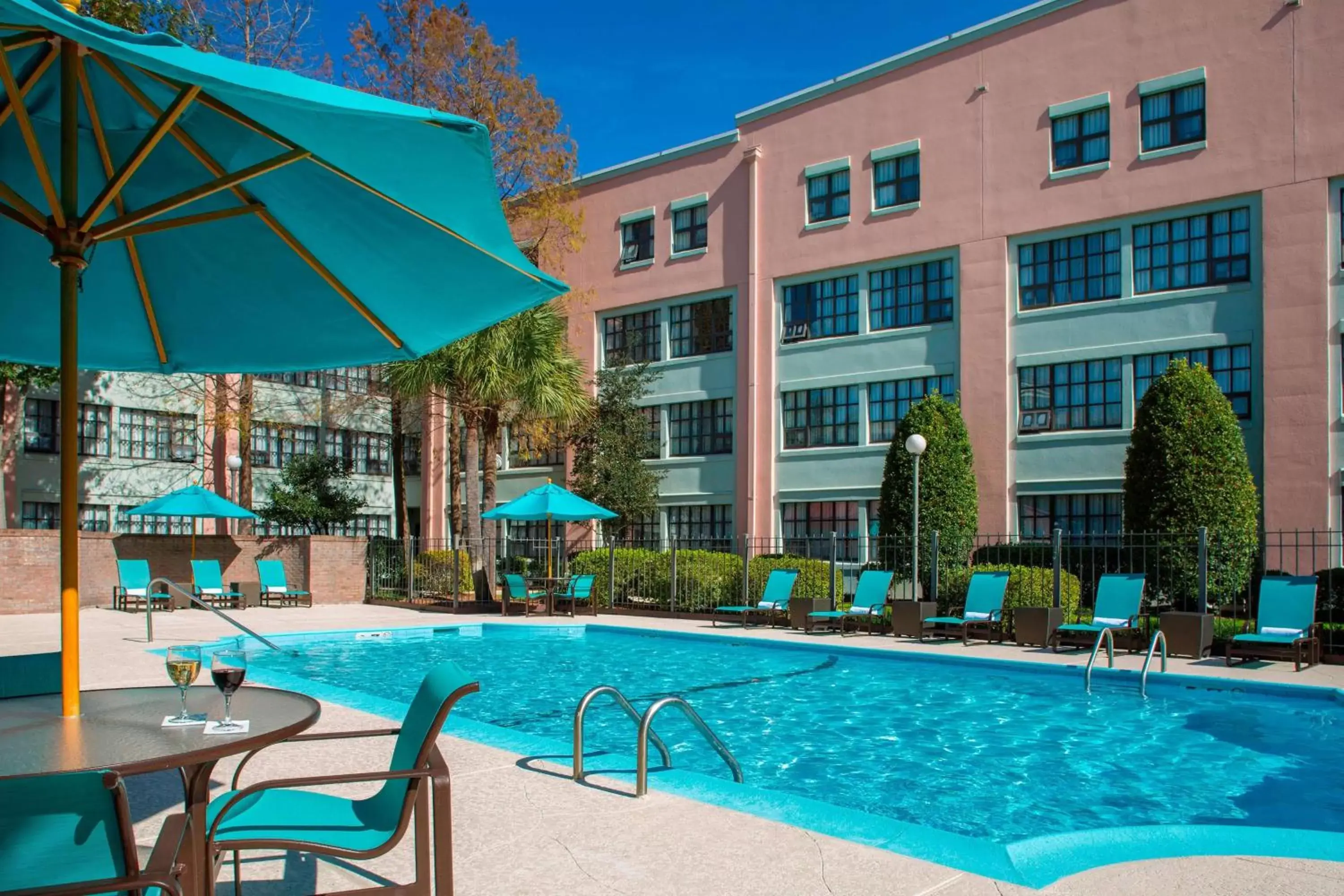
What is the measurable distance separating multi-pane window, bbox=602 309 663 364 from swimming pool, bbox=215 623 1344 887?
1779 centimetres

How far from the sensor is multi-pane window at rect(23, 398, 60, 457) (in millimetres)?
31562

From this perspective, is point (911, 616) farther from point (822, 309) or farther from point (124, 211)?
point (822, 309)

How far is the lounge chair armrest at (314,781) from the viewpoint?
323 cm

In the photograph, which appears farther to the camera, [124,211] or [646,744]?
[646,744]

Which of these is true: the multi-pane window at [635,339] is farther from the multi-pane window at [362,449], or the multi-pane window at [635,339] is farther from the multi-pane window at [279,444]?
A: the multi-pane window at [279,444]

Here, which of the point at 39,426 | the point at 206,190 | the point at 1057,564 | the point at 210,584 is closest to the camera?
the point at 206,190

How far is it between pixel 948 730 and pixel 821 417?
751 inches

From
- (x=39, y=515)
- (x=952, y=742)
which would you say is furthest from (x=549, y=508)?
(x=39, y=515)

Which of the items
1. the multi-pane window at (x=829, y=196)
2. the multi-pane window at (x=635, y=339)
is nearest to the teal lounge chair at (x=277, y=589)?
the multi-pane window at (x=635, y=339)

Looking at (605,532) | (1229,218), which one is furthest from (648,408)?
(1229,218)

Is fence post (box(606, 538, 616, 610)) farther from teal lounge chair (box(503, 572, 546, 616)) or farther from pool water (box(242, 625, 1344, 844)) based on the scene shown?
pool water (box(242, 625, 1344, 844))

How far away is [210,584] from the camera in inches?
853

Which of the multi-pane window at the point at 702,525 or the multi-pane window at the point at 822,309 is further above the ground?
the multi-pane window at the point at 822,309

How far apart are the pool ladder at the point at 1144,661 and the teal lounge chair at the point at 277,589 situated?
16.6 metres
